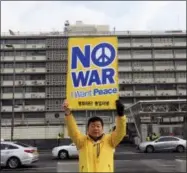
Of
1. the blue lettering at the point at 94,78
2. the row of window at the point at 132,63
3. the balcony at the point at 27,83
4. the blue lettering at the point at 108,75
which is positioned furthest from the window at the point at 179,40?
the blue lettering at the point at 94,78

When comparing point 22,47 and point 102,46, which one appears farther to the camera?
point 22,47

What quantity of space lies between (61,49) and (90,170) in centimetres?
7417

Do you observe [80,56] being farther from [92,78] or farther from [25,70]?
[25,70]

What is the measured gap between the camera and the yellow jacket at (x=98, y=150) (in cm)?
464

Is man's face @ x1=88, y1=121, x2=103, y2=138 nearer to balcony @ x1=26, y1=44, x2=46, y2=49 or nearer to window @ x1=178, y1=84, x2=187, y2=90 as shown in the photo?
balcony @ x1=26, y1=44, x2=46, y2=49

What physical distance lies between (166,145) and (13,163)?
1632 centimetres

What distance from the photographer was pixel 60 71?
7744 centimetres

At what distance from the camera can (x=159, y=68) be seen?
259 feet

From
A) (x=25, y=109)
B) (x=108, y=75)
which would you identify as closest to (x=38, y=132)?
(x=25, y=109)

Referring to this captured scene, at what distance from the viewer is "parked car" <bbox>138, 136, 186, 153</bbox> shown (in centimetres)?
3366

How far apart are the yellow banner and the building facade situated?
6722cm

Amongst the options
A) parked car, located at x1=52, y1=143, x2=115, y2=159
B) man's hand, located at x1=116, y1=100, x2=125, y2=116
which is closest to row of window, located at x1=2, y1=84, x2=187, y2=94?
parked car, located at x1=52, y1=143, x2=115, y2=159

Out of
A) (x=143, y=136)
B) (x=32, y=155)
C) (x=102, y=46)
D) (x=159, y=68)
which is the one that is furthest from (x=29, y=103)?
(x=102, y=46)

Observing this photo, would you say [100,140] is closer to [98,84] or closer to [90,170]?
[90,170]
